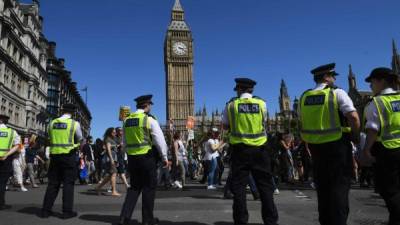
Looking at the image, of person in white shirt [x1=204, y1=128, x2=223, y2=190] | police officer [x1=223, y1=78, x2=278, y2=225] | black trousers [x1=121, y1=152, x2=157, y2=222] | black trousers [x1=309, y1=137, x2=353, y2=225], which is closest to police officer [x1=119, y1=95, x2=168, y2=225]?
black trousers [x1=121, y1=152, x2=157, y2=222]

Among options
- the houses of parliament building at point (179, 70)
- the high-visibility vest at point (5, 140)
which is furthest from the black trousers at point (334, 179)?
the houses of parliament building at point (179, 70)

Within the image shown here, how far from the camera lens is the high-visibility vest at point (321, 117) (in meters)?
4.85

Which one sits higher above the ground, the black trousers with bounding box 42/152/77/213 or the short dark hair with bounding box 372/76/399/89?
the short dark hair with bounding box 372/76/399/89

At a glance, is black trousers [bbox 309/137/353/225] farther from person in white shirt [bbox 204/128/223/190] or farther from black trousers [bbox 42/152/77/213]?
person in white shirt [bbox 204/128/223/190]

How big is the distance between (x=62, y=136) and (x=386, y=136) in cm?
526

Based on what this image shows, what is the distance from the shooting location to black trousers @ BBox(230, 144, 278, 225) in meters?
5.50

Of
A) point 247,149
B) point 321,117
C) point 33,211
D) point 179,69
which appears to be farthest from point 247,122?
point 179,69

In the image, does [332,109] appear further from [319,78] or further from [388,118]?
[388,118]

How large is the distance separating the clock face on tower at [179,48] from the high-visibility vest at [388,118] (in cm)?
10956

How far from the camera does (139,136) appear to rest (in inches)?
258

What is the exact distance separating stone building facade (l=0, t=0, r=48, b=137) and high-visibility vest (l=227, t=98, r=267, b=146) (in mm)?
36190

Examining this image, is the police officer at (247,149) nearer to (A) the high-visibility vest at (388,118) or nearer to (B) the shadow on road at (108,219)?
(B) the shadow on road at (108,219)

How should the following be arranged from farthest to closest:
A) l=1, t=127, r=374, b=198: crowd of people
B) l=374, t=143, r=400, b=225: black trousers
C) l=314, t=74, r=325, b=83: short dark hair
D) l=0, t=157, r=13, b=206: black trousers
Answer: l=1, t=127, r=374, b=198: crowd of people < l=0, t=157, r=13, b=206: black trousers < l=314, t=74, r=325, b=83: short dark hair < l=374, t=143, r=400, b=225: black trousers

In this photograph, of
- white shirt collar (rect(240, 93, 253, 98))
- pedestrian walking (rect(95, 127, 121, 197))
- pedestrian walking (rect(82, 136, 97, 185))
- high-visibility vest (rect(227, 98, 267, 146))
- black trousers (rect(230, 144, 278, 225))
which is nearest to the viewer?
black trousers (rect(230, 144, 278, 225))
